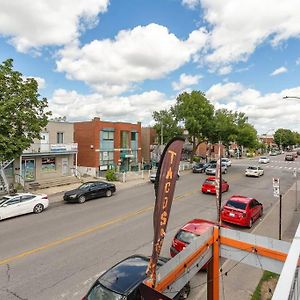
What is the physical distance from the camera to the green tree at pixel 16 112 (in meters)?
19.2

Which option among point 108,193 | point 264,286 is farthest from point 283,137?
point 264,286

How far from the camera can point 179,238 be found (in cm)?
1043

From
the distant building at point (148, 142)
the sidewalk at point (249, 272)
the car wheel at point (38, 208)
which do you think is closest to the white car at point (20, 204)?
the car wheel at point (38, 208)

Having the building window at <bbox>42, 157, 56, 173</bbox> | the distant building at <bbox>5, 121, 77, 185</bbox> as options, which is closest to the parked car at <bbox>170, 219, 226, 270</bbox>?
the distant building at <bbox>5, 121, 77, 185</bbox>

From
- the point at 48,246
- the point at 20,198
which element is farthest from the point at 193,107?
the point at 48,246

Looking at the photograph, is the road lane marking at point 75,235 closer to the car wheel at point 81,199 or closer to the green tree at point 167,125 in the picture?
the car wheel at point 81,199

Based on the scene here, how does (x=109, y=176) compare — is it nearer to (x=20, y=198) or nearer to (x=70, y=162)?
(x=70, y=162)

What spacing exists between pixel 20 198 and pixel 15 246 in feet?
18.5

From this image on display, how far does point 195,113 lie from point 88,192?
81.3ft

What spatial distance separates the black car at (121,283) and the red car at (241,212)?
850 cm

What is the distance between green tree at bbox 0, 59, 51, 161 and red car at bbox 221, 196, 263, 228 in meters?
13.9

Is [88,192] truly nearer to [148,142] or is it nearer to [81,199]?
[81,199]

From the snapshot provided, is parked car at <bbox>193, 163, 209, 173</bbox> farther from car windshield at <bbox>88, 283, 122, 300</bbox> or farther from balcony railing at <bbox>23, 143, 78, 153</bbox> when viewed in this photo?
car windshield at <bbox>88, 283, 122, 300</bbox>

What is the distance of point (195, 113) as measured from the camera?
42.0 meters
